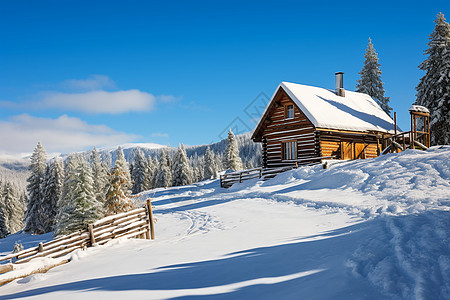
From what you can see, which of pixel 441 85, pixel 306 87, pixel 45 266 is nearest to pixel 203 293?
pixel 45 266

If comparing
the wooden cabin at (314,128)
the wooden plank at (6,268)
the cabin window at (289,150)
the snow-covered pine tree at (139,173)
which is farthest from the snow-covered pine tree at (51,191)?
the wooden plank at (6,268)

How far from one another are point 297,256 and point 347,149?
65.5ft

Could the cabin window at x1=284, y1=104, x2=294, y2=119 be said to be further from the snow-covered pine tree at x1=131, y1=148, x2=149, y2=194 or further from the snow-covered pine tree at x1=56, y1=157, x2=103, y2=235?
the snow-covered pine tree at x1=131, y1=148, x2=149, y2=194

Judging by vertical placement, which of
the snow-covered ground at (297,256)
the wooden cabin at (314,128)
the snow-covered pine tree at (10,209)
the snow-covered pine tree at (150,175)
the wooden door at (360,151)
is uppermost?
the wooden cabin at (314,128)

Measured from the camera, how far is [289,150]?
25.3m

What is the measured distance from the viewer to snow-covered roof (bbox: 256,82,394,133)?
74.8 feet

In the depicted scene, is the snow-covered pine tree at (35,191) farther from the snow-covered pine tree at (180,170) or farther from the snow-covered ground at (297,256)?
the snow-covered ground at (297,256)

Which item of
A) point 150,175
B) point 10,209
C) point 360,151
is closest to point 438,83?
point 360,151

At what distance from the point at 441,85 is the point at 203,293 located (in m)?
29.0

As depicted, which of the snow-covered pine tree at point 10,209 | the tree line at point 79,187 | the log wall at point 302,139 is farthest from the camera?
the snow-covered pine tree at point 10,209

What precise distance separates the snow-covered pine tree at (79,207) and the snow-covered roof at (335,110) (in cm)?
1405

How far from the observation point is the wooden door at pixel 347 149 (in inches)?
954

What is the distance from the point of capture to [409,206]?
32.4ft

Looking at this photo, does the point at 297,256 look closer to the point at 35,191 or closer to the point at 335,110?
the point at 335,110
